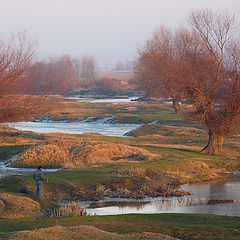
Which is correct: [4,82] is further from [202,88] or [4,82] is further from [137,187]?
[202,88]

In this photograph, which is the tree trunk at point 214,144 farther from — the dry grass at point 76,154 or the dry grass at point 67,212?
the dry grass at point 67,212

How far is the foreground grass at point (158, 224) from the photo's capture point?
18.4m

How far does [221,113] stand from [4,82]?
2223 cm

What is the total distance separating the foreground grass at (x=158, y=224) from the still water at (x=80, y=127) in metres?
45.4

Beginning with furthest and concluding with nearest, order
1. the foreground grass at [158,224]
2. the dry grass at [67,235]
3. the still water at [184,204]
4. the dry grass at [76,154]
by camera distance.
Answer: the dry grass at [76,154], the still water at [184,204], the foreground grass at [158,224], the dry grass at [67,235]

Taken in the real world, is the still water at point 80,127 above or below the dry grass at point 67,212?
below

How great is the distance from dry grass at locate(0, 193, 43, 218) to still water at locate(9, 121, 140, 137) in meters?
43.7

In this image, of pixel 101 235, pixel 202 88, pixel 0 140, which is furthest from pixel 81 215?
pixel 0 140

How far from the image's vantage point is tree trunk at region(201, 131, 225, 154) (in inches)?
1767

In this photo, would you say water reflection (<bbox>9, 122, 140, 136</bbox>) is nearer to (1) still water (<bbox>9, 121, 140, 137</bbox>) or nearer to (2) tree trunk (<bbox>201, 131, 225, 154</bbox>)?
(1) still water (<bbox>9, 121, 140, 137</bbox>)

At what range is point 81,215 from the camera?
76.6 feet

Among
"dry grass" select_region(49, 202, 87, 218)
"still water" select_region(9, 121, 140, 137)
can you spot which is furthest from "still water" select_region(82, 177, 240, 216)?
"still water" select_region(9, 121, 140, 137)

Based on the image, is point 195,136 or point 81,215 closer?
point 81,215

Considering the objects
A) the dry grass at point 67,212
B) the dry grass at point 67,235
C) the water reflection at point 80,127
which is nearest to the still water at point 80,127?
the water reflection at point 80,127
